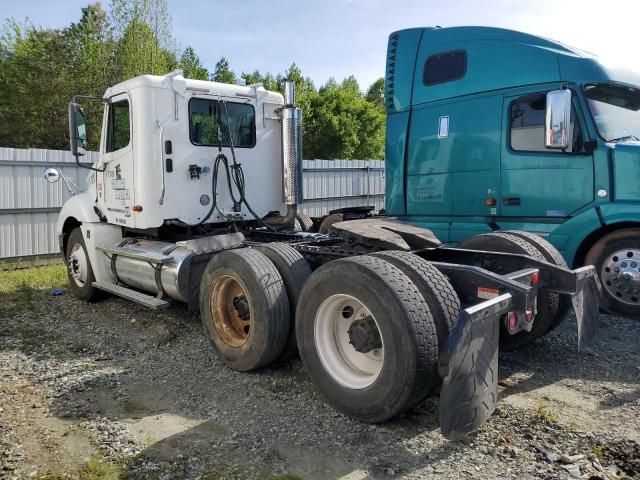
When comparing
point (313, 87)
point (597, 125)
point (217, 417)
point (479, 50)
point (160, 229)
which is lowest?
point (217, 417)

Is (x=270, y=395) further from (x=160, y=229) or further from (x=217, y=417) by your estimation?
(x=160, y=229)

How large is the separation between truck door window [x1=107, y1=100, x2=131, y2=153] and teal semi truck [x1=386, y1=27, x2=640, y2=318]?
358 centimetres

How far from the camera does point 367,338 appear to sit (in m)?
3.61

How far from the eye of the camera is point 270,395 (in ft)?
14.0

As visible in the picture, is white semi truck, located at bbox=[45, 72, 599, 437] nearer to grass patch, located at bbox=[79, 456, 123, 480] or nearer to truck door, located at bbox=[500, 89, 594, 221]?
grass patch, located at bbox=[79, 456, 123, 480]

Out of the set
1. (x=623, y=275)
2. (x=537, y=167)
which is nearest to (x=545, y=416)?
(x=623, y=275)

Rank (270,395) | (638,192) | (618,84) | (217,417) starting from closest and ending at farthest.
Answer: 1. (217,417)
2. (270,395)
3. (638,192)
4. (618,84)

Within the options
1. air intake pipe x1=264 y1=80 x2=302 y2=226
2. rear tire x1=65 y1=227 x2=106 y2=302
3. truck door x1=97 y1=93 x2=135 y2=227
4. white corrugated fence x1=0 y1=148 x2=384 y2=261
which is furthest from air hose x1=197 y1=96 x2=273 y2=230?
white corrugated fence x1=0 y1=148 x2=384 y2=261

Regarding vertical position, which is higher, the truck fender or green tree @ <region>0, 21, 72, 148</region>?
green tree @ <region>0, 21, 72, 148</region>

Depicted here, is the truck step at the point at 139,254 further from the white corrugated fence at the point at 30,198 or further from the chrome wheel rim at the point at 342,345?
the white corrugated fence at the point at 30,198

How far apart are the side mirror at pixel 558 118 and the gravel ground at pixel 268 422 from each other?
2114 millimetres

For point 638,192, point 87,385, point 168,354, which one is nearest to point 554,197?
point 638,192

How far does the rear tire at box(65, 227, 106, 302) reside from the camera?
7473 millimetres

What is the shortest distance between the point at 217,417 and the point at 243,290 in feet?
3.85
